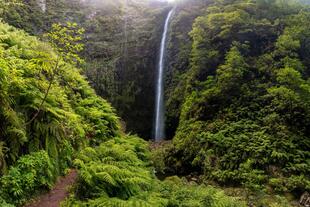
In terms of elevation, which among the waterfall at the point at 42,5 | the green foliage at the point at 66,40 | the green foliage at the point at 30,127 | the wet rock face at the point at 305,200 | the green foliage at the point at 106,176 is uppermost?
the waterfall at the point at 42,5

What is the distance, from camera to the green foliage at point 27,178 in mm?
5281

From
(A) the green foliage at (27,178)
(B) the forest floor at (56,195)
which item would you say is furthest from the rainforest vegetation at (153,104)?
(B) the forest floor at (56,195)

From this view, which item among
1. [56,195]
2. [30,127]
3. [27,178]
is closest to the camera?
[27,178]

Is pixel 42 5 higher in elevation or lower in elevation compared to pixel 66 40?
higher

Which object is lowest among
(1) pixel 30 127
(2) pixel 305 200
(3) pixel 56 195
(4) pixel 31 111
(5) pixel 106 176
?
(2) pixel 305 200

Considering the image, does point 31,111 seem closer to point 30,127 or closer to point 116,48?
point 30,127

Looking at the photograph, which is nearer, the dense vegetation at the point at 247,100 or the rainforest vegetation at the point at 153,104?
the rainforest vegetation at the point at 153,104

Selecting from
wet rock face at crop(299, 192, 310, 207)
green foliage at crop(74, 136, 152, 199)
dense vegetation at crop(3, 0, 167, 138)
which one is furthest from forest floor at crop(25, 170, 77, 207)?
dense vegetation at crop(3, 0, 167, 138)

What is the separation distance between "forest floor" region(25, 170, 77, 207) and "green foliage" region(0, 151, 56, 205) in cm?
14

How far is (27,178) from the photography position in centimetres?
560

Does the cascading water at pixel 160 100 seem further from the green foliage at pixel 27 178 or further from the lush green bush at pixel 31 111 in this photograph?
the green foliage at pixel 27 178

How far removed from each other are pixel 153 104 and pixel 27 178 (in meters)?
14.1

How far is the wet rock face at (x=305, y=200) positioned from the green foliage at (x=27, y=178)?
25.1ft

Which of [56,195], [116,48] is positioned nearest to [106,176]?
[56,195]
